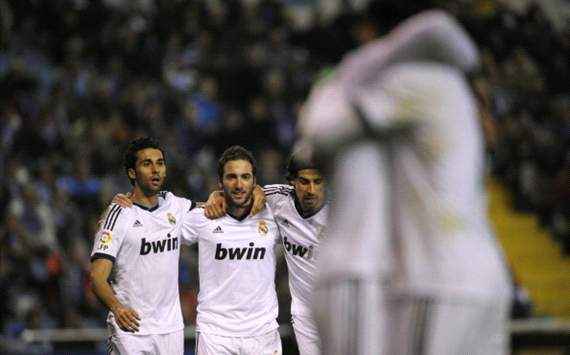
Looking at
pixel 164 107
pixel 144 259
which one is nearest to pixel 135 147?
pixel 144 259

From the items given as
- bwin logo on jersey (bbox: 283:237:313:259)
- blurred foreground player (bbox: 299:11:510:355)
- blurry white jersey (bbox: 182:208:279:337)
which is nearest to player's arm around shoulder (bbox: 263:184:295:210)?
blurry white jersey (bbox: 182:208:279:337)

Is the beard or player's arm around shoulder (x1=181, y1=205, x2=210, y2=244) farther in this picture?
player's arm around shoulder (x1=181, y1=205, x2=210, y2=244)

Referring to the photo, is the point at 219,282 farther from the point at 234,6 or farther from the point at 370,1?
the point at 234,6

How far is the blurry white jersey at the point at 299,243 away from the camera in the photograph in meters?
7.35

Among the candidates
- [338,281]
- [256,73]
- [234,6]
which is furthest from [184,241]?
[234,6]

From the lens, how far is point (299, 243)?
7402 millimetres

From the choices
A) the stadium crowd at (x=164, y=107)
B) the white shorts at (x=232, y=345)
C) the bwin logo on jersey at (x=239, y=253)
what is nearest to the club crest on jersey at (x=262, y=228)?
the bwin logo on jersey at (x=239, y=253)

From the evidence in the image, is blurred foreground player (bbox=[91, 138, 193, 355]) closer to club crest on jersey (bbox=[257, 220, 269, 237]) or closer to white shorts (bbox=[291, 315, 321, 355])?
club crest on jersey (bbox=[257, 220, 269, 237])

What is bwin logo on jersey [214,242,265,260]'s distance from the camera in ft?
24.4

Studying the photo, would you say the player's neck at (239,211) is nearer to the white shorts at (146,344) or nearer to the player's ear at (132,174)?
the player's ear at (132,174)

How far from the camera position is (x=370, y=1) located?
153 inches

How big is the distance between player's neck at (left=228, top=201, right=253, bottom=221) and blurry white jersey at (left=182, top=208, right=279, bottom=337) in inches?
1.2

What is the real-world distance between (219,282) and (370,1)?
387cm

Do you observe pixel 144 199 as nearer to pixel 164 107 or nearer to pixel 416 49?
pixel 416 49
